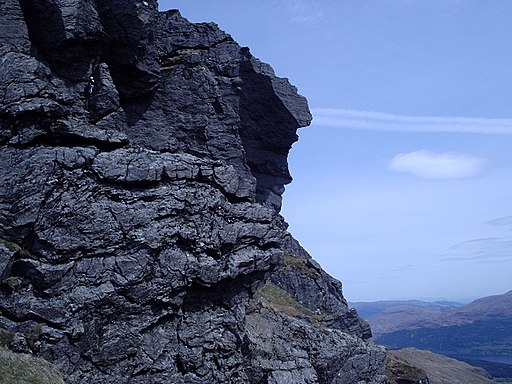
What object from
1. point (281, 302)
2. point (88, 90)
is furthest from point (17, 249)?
point (281, 302)

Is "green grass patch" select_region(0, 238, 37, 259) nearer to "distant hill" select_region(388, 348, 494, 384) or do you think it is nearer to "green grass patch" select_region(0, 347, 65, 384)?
"green grass patch" select_region(0, 347, 65, 384)

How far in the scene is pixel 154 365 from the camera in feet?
116

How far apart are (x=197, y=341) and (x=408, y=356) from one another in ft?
411

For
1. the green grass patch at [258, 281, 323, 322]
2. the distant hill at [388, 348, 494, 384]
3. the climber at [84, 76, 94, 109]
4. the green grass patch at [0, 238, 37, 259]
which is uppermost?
the climber at [84, 76, 94, 109]

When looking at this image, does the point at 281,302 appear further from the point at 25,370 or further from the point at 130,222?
the point at 25,370

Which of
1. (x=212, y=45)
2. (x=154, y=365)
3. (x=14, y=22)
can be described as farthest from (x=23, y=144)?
(x=212, y=45)

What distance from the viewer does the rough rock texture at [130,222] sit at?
1310 inches

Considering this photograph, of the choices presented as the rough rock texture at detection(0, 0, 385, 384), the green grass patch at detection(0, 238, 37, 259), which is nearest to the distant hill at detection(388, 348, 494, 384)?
the rough rock texture at detection(0, 0, 385, 384)

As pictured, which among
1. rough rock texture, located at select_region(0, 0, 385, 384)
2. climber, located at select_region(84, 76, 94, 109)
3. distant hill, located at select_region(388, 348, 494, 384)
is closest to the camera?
rough rock texture, located at select_region(0, 0, 385, 384)

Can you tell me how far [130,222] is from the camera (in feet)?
120

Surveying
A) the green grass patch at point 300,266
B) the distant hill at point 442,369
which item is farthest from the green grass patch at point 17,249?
the distant hill at point 442,369

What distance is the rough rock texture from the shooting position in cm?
3328

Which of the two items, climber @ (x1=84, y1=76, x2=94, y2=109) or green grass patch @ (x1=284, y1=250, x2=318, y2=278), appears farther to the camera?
green grass patch @ (x1=284, y1=250, x2=318, y2=278)

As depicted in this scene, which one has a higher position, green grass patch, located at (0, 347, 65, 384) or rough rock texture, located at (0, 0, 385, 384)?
rough rock texture, located at (0, 0, 385, 384)
